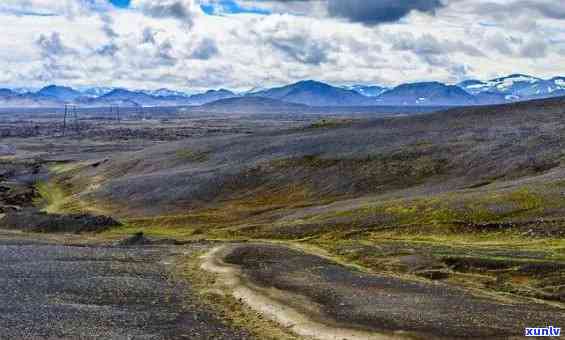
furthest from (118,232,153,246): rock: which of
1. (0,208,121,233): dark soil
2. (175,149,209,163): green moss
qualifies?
(175,149,209,163): green moss

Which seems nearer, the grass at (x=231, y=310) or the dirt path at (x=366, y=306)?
the dirt path at (x=366, y=306)

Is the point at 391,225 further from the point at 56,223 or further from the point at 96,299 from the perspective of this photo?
the point at 56,223

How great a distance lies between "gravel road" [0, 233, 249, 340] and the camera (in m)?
31.7

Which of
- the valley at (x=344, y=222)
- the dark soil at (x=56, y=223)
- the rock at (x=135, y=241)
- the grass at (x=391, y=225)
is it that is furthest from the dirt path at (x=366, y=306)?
the dark soil at (x=56, y=223)

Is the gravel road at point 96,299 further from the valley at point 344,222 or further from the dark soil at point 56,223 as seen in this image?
the dark soil at point 56,223

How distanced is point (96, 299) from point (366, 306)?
654 inches

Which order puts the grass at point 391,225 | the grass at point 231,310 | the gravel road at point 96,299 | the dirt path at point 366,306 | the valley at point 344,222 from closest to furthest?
1. the dirt path at point 366,306
2. the gravel road at point 96,299
3. the grass at point 231,310
4. the valley at point 344,222
5. the grass at point 391,225

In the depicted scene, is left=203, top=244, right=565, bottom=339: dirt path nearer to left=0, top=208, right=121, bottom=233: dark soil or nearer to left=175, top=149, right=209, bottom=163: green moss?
left=0, top=208, right=121, bottom=233: dark soil

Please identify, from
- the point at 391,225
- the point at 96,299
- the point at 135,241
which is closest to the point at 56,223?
the point at 135,241

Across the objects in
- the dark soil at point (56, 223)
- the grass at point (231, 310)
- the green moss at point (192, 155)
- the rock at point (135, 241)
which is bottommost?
the dark soil at point (56, 223)

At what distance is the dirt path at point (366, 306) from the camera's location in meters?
31.2

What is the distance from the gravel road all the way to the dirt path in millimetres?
4361

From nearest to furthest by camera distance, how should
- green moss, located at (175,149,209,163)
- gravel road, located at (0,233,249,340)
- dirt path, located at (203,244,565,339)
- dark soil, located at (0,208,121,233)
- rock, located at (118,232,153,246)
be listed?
dirt path, located at (203,244,565,339), gravel road, located at (0,233,249,340), rock, located at (118,232,153,246), dark soil, located at (0,208,121,233), green moss, located at (175,149,209,163)

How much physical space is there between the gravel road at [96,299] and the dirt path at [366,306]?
172 inches
